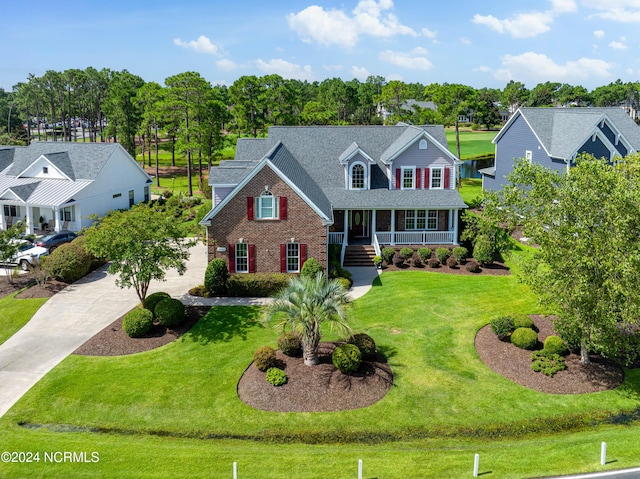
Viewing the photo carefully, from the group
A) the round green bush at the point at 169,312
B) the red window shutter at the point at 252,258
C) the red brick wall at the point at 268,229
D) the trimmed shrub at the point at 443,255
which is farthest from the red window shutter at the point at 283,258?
the trimmed shrub at the point at 443,255

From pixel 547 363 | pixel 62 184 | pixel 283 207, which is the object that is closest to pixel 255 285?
pixel 283 207

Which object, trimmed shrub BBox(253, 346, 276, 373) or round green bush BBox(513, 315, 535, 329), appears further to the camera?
round green bush BBox(513, 315, 535, 329)

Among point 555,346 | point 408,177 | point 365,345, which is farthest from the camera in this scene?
point 408,177

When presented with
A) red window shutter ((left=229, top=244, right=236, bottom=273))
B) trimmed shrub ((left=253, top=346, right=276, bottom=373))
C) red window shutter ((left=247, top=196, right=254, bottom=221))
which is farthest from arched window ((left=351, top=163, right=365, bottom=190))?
trimmed shrub ((left=253, top=346, right=276, bottom=373))

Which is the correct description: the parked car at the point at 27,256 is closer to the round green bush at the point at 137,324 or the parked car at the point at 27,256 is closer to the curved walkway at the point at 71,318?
the curved walkway at the point at 71,318

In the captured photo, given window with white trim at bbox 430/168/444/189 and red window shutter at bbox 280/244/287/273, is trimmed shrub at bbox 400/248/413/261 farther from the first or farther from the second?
red window shutter at bbox 280/244/287/273

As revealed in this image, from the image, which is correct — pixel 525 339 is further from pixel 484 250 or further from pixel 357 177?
pixel 357 177
